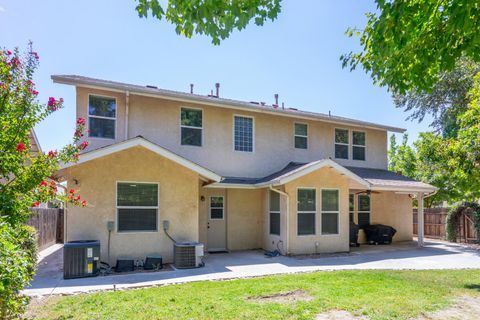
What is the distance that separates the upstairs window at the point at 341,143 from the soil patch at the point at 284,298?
10.0 m

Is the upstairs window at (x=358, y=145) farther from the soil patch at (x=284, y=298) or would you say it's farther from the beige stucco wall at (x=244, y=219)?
the soil patch at (x=284, y=298)

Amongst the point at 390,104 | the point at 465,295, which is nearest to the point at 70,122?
the point at 465,295

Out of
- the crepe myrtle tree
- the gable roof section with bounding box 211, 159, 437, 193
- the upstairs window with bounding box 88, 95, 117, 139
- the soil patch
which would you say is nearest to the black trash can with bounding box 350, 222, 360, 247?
the gable roof section with bounding box 211, 159, 437, 193

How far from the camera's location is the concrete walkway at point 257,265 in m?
8.02

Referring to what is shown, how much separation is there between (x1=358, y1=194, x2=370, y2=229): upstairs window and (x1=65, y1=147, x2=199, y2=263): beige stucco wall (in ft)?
29.4

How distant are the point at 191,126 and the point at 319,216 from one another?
615cm

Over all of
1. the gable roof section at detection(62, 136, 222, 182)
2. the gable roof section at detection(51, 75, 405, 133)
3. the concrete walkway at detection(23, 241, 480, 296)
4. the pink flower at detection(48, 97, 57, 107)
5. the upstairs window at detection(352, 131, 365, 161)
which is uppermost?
the gable roof section at detection(51, 75, 405, 133)

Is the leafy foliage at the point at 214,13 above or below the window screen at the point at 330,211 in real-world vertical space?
above

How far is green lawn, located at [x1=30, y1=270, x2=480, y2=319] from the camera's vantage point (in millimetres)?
5691

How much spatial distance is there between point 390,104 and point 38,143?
22.0 meters

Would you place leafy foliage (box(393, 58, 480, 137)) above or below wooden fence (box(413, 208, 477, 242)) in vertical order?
above

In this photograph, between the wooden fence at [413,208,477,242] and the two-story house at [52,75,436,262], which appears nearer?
the two-story house at [52,75,436,262]

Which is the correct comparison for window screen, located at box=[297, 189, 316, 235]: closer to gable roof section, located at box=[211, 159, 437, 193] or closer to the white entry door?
gable roof section, located at box=[211, 159, 437, 193]

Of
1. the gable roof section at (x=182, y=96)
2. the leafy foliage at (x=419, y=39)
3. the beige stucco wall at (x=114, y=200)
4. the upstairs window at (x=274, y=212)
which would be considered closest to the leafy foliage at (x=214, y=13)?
the leafy foliage at (x=419, y=39)
